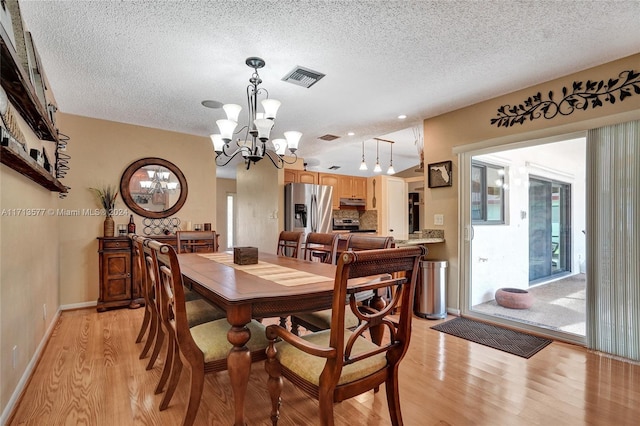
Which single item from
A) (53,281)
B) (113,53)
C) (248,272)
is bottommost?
(53,281)

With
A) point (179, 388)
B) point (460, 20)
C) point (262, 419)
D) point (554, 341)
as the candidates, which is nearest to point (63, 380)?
point (179, 388)

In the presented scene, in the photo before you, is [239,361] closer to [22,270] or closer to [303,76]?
[22,270]

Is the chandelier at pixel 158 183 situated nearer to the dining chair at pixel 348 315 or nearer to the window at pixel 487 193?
the dining chair at pixel 348 315

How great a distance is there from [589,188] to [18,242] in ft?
14.3

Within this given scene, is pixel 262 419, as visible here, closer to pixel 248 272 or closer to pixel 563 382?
pixel 248 272

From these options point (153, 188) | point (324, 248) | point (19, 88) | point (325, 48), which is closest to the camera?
point (19, 88)

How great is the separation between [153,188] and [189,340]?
3548 mm

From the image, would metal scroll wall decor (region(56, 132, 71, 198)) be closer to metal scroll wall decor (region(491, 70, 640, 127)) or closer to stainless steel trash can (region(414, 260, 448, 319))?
stainless steel trash can (region(414, 260, 448, 319))

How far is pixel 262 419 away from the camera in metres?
1.72

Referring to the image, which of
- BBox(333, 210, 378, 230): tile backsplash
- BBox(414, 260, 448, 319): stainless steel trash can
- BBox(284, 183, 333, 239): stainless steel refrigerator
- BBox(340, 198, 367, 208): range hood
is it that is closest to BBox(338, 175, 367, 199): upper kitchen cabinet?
BBox(340, 198, 367, 208): range hood

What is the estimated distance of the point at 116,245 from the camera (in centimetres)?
385

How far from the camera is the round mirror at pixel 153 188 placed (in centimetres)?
424

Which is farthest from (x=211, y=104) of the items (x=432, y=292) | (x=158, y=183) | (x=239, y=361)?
(x=432, y=292)

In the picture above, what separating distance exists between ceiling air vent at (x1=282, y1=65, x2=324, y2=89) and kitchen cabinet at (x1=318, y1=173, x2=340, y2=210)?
343 cm
